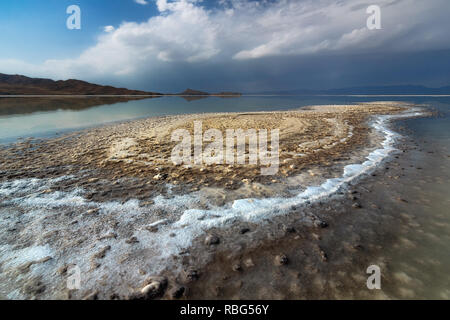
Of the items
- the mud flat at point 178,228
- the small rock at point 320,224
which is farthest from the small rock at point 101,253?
the small rock at point 320,224

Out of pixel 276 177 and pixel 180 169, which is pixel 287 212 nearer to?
pixel 276 177

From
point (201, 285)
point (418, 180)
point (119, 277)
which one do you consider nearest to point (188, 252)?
point (201, 285)

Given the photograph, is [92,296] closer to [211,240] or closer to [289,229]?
Answer: [211,240]

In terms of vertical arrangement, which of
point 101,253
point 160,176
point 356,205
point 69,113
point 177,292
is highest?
point 69,113

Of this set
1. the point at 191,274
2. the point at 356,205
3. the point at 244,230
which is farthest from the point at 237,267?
the point at 356,205

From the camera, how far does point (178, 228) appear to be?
360cm

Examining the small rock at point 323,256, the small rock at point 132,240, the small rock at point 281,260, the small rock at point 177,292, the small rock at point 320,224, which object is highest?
the small rock at point 320,224

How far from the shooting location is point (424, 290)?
241cm

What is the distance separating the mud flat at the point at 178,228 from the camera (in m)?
2.55

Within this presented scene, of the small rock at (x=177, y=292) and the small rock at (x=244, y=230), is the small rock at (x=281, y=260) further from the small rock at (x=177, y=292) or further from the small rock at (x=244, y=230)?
the small rock at (x=177, y=292)

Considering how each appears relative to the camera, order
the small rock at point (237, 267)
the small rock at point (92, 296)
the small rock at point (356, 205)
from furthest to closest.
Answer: the small rock at point (356, 205) → the small rock at point (237, 267) → the small rock at point (92, 296)

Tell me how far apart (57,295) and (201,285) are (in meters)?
1.67

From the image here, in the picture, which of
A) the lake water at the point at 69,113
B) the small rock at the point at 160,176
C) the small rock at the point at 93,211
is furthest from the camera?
the lake water at the point at 69,113

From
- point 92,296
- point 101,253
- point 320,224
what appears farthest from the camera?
point 320,224
